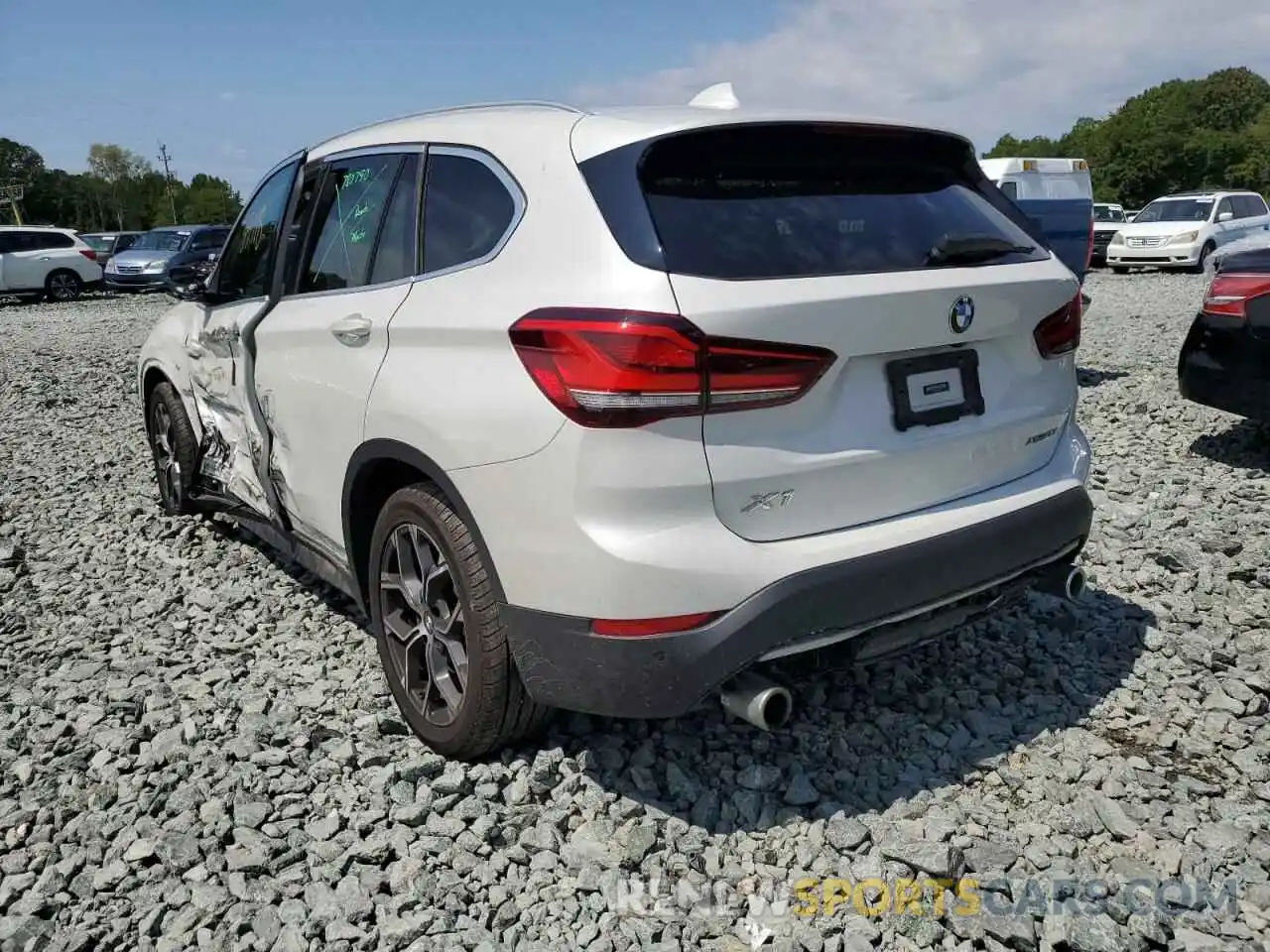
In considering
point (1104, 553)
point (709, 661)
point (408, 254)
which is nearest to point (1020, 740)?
point (709, 661)

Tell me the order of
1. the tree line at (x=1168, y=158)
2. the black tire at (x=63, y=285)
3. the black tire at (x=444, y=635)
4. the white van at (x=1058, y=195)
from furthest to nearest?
Result: the tree line at (x=1168, y=158)
the black tire at (x=63, y=285)
the white van at (x=1058, y=195)
the black tire at (x=444, y=635)

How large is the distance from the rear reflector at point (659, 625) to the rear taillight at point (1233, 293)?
439 centimetres

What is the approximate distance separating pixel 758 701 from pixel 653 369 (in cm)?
82

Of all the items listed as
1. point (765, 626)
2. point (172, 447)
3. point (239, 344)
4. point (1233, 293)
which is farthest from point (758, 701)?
point (1233, 293)

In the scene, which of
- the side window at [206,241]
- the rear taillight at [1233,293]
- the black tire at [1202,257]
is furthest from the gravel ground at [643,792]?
the side window at [206,241]

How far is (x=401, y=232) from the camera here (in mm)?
3129

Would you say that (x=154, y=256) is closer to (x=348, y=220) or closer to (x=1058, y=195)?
(x=1058, y=195)

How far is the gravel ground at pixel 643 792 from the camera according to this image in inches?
95.7

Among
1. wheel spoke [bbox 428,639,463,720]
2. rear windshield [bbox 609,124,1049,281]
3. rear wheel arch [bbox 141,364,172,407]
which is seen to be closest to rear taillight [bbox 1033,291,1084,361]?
rear windshield [bbox 609,124,1049,281]

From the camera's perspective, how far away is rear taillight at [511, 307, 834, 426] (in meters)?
2.26

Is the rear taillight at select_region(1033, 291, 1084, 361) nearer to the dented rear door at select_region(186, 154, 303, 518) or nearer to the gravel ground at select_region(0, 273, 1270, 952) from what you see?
the gravel ground at select_region(0, 273, 1270, 952)

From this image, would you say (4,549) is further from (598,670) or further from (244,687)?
(598,670)

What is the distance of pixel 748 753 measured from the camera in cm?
306

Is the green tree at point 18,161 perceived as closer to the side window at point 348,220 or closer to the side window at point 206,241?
the side window at point 206,241
